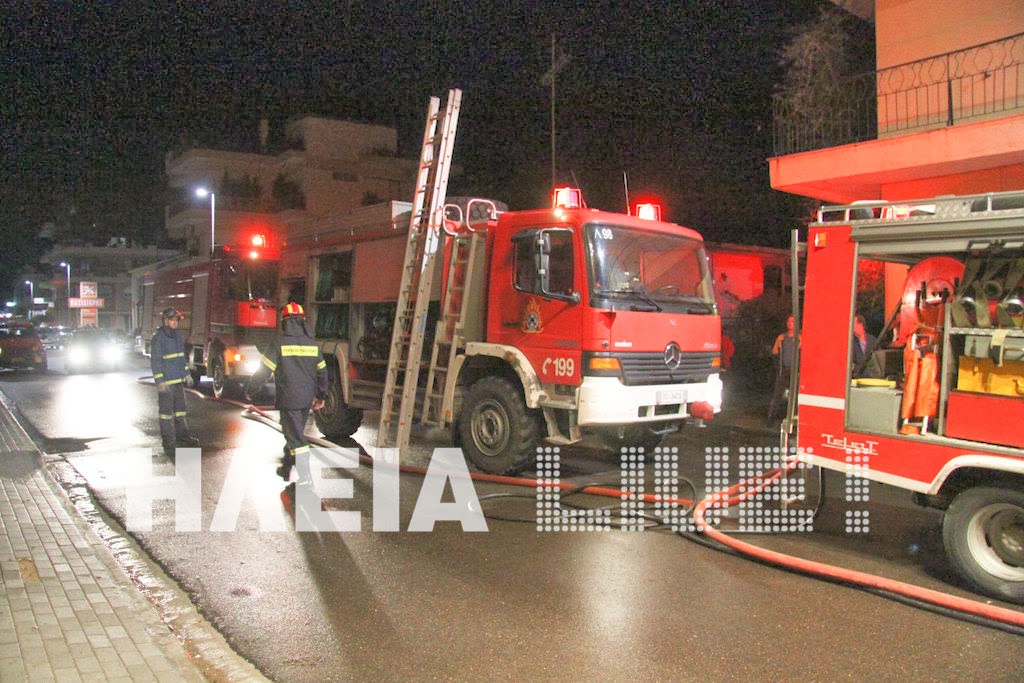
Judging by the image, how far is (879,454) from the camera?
198 inches

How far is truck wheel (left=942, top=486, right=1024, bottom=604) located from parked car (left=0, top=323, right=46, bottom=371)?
79.1ft

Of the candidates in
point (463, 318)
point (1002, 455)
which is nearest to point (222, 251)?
point (463, 318)

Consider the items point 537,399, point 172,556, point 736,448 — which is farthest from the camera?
point 736,448

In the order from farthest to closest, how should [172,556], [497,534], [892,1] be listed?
[892,1], [497,534], [172,556]

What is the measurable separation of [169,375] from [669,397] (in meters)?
5.78

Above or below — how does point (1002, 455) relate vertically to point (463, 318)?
below

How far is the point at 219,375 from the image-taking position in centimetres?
1533

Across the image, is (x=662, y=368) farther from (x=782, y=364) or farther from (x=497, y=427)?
(x=782, y=364)

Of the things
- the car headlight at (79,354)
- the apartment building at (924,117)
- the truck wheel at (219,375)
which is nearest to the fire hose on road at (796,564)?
the apartment building at (924,117)

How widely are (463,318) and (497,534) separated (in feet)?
9.20

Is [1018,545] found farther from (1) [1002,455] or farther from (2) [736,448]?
(2) [736,448]

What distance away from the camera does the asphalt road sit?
382 centimetres

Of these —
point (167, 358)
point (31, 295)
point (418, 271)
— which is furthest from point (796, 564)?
point (31, 295)

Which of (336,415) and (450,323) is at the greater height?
(450,323)
